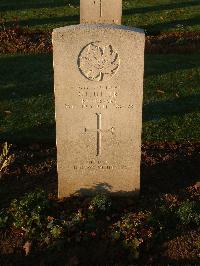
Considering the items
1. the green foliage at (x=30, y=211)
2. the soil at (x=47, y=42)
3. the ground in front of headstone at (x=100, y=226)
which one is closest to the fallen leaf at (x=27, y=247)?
the ground in front of headstone at (x=100, y=226)

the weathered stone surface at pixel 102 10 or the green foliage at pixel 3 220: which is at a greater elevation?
the weathered stone surface at pixel 102 10

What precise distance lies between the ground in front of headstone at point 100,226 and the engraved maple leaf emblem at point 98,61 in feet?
6.10

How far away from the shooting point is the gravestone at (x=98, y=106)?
21.1 feet

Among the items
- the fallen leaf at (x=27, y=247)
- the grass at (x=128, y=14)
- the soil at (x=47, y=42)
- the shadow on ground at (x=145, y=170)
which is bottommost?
the fallen leaf at (x=27, y=247)

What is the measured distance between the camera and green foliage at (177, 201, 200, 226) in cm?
683

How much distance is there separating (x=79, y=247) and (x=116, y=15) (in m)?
9.50

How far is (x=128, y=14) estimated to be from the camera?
67.8ft

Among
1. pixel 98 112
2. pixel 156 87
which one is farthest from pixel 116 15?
pixel 98 112

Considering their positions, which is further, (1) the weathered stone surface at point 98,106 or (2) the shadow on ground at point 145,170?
(2) the shadow on ground at point 145,170

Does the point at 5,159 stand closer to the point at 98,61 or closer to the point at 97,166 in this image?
the point at 97,166

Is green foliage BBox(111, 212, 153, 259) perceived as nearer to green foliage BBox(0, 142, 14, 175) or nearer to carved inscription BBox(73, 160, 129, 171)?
carved inscription BBox(73, 160, 129, 171)

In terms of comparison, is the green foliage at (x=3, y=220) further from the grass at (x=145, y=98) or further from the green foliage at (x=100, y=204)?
the grass at (x=145, y=98)

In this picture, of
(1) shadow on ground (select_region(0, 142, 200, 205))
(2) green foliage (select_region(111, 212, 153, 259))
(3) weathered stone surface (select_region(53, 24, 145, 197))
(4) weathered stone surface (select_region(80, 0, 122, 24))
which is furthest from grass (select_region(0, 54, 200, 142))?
(2) green foliage (select_region(111, 212, 153, 259))

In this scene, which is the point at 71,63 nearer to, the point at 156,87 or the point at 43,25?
the point at 156,87
